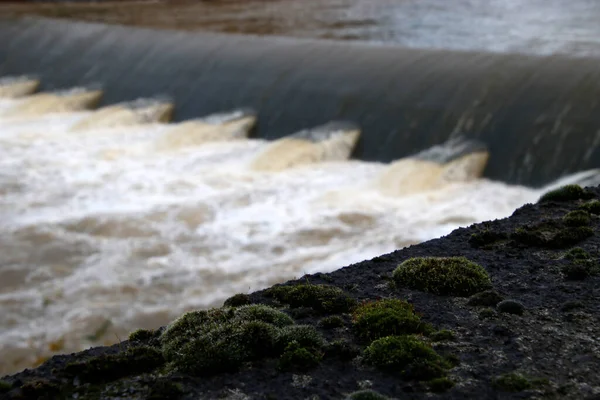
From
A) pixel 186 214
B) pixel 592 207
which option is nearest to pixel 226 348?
pixel 592 207

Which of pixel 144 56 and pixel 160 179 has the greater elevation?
pixel 144 56

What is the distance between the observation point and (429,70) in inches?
789

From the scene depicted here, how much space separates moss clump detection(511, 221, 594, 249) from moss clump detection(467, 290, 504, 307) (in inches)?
64.4

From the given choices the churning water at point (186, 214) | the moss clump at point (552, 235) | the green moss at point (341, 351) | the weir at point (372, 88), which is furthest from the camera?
the weir at point (372, 88)

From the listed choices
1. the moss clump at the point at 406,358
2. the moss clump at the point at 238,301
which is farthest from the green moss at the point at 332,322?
the moss clump at the point at 238,301

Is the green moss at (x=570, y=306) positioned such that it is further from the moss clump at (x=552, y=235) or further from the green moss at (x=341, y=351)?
the green moss at (x=341, y=351)

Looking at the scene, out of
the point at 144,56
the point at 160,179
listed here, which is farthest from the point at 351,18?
the point at 160,179

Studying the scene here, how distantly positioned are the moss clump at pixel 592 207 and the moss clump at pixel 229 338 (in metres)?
4.69

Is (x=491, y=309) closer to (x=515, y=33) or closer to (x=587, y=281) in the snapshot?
(x=587, y=281)

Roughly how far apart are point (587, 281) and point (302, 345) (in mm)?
3088

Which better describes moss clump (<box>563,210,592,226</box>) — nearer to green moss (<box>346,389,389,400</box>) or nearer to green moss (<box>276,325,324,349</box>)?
green moss (<box>276,325,324,349</box>)

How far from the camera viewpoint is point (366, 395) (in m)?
6.43

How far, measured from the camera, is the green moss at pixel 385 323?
7.55m

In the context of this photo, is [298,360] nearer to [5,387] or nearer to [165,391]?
[165,391]
